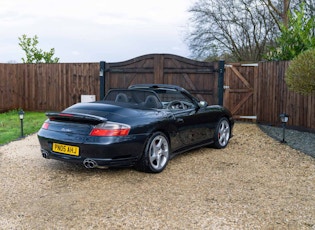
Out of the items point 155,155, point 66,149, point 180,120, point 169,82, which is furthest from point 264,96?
point 66,149

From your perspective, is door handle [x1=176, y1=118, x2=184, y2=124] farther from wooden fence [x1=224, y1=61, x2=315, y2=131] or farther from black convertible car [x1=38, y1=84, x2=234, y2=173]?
wooden fence [x1=224, y1=61, x2=315, y2=131]

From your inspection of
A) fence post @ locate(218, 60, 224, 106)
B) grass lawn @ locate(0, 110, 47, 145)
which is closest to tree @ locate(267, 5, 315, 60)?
fence post @ locate(218, 60, 224, 106)

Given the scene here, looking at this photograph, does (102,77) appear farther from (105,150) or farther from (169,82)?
(105,150)

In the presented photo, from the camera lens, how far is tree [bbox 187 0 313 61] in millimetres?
19500

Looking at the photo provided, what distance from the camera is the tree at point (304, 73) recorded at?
7734mm

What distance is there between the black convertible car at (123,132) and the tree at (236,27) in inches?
567

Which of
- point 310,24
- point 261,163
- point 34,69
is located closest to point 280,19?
point 310,24

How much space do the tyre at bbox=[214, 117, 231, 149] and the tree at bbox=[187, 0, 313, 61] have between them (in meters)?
12.8

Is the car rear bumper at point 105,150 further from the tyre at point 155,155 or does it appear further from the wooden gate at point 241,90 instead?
the wooden gate at point 241,90

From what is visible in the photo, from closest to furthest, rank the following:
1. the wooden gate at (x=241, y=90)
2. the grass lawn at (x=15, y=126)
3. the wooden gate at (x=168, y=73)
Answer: the grass lawn at (x=15, y=126)
the wooden gate at (x=241, y=90)
the wooden gate at (x=168, y=73)

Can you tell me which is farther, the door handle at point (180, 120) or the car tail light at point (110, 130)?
the door handle at point (180, 120)

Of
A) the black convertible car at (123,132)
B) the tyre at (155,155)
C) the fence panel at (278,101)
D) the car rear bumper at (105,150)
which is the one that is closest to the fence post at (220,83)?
the fence panel at (278,101)

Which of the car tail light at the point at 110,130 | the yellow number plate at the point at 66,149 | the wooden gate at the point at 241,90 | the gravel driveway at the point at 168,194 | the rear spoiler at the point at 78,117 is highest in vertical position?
the wooden gate at the point at 241,90

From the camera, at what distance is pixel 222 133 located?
7578 millimetres
